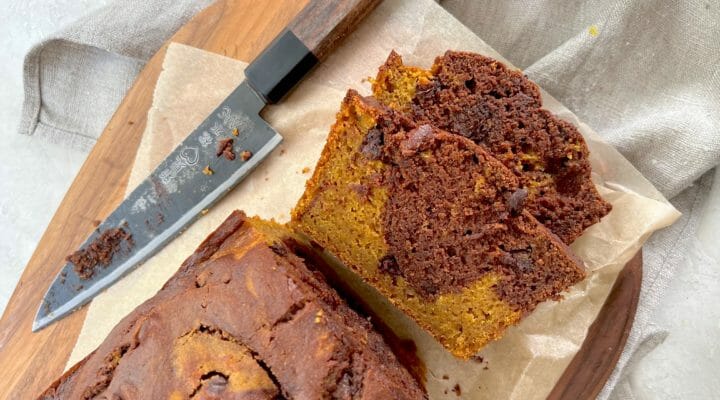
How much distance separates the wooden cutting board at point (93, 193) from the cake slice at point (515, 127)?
98cm

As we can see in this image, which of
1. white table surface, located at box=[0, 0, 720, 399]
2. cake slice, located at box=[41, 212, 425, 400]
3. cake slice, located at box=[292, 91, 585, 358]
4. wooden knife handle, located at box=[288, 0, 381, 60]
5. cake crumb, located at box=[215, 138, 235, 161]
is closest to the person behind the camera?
cake slice, located at box=[41, 212, 425, 400]

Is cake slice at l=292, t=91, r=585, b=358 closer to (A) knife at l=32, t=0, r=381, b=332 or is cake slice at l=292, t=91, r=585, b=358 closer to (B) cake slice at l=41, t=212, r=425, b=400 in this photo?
(B) cake slice at l=41, t=212, r=425, b=400

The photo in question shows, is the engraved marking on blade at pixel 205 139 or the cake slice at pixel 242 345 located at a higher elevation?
the engraved marking on blade at pixel 205 139

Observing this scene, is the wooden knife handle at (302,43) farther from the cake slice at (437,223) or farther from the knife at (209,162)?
the cake slice at (437,223)

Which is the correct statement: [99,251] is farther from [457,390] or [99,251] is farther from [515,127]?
[515,127]

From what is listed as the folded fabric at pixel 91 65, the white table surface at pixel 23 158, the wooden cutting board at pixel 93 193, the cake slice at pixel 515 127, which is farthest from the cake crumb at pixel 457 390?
the white table surface at pixel 23 158

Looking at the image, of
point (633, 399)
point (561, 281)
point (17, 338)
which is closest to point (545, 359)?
point (561, 281)

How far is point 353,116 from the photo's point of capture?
2.98 meters

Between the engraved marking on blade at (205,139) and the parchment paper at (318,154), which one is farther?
the engraved marking on blade at (205,139)

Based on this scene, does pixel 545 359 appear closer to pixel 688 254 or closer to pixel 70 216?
pixel 688 254

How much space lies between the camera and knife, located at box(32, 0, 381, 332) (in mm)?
3395

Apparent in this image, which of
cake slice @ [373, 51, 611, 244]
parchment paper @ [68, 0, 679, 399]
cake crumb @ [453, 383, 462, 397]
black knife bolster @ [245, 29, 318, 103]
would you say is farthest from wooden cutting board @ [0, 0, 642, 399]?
cake crumb @ [453, 383, 462, 397]

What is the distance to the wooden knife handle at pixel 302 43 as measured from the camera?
3383mm

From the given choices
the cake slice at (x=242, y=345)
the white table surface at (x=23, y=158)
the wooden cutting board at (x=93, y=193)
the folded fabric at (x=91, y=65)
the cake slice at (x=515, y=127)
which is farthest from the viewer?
the white table surface at (x=23, y=158)
